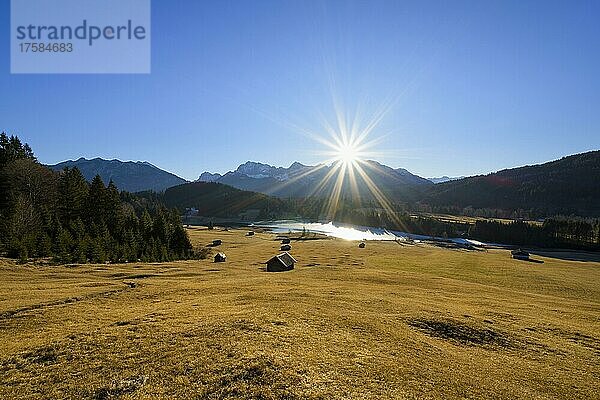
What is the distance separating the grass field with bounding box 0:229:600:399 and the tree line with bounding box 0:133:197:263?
26431 millimetres

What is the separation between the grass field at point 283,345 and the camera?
14.1 metres

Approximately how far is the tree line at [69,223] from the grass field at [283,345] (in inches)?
1041

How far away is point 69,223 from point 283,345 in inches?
2641

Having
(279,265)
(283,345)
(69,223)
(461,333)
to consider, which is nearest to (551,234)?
(279,265)

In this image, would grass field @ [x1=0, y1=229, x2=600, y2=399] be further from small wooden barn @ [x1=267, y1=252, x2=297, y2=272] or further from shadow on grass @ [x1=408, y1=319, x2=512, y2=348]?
small wooden barn @ [x1=267, y1=252, x2=297, y2=272]

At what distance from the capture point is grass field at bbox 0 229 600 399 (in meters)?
14.1

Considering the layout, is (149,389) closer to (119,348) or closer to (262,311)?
(119,348)

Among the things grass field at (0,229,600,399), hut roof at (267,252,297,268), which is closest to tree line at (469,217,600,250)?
hut roof at (267,252,297,268)

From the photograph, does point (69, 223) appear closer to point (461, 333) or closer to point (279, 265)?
point (279, 265)

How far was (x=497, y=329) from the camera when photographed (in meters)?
24.9

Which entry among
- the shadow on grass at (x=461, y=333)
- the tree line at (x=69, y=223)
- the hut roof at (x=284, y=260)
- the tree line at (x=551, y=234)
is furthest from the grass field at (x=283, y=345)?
the tree line at (x=551, y=234)

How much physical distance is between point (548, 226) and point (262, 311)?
630 ft

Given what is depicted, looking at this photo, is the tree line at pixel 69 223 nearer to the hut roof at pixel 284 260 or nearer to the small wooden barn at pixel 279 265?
the small wooden barn at pixel 279 265

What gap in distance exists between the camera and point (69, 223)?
67.7 meters
